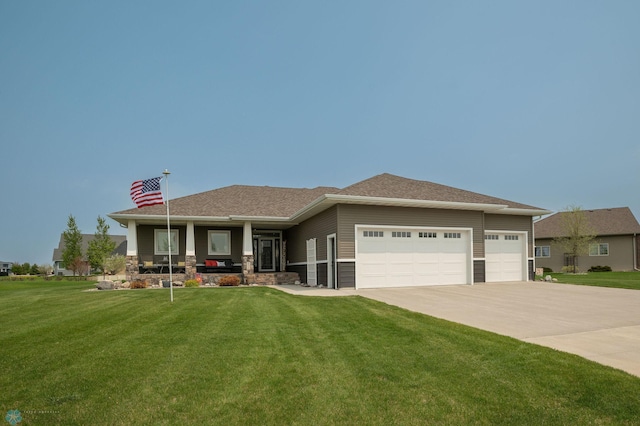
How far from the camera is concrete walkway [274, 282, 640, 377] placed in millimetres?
5920

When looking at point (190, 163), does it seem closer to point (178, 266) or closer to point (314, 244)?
point (178, 266)

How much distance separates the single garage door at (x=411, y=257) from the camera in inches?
605

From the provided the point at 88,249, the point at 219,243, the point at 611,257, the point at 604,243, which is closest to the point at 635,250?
the point at 611,257

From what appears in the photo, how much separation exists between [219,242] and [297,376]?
18.1 m

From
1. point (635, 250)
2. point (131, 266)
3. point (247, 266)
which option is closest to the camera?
point (131, 266)

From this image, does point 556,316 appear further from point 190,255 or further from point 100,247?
point 100,247

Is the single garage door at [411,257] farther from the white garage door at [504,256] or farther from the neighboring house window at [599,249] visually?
the neighboring house window at [599,249]

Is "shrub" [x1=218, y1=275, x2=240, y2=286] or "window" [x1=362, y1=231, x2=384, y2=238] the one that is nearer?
"window" [x1=362, y1=231, x2=384, y2=238]

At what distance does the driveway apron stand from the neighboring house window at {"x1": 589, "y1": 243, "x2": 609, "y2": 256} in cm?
2262

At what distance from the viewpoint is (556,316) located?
344 inches

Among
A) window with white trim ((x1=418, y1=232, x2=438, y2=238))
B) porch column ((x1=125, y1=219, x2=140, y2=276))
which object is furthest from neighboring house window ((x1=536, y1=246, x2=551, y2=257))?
porch column ((x1=125, y1=219, x2=140, y2=276))

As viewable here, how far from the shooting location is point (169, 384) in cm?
433

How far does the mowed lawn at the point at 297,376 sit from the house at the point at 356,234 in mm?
7864

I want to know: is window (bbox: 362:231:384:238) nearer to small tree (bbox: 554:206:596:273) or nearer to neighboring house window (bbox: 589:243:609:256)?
small tree (bbox: 554:206:596:273)
